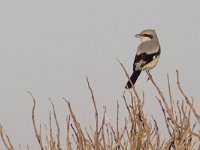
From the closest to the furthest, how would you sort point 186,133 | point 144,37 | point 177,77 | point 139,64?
point 186,133 → point 177,77 → point 139,64 → point 144,37

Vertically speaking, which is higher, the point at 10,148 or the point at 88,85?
the point at 88,85

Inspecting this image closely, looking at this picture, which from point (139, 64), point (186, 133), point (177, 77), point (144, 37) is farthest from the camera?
point (144, 37)

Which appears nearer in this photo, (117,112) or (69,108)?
(69,108)

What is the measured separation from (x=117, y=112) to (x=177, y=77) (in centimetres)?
58

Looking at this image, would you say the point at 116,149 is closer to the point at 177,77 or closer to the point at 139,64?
the point at 177,77

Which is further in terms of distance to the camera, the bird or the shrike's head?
the shrike's head

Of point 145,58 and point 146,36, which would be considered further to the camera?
point 146,36

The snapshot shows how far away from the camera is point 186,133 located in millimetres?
3631

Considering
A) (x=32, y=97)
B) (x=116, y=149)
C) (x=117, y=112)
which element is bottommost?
(x=116, y=149)

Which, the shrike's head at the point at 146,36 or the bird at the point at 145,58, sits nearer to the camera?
the bird at the point at 145,58

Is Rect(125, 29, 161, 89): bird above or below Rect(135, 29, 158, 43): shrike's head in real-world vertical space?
below

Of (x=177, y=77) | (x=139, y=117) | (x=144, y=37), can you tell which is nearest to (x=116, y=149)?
(x=139, y=117)

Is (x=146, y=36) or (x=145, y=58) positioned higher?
(x=146, y=36)

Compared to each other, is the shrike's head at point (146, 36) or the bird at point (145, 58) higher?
the shrike's head at point (146, 36)
